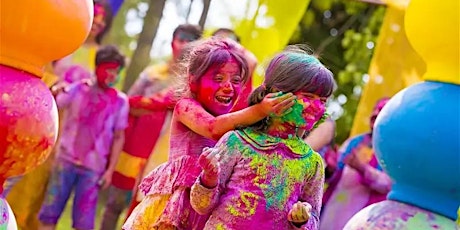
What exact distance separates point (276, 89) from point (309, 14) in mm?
7776

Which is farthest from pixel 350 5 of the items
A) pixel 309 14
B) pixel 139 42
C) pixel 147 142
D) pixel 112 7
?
pixel 147 142

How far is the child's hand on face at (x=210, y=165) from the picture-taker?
89.4 inches

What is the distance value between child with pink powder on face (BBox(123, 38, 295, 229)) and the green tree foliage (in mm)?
6783

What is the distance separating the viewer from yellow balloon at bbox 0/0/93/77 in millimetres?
2650

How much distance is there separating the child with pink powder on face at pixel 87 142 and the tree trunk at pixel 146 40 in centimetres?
285

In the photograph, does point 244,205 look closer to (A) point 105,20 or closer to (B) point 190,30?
(B) point 190,30

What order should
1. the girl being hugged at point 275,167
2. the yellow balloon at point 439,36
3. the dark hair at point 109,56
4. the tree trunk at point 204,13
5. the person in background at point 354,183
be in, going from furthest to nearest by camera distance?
the tree trunk at point 204,13 → the dark hair at point 109,56 → the person in background at point 354,183 → the yellow balloon at point 439,36 → the girl being hugged at point 275,167

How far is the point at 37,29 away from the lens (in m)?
2.67

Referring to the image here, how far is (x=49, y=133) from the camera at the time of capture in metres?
2.72

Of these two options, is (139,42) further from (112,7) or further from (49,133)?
(49,133)

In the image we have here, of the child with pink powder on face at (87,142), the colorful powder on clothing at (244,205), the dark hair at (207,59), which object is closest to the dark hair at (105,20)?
the child with pink powder on face at (87,142)

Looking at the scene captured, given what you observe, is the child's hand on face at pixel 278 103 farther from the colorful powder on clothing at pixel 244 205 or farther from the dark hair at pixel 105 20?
the dark hair at pixel 105 20

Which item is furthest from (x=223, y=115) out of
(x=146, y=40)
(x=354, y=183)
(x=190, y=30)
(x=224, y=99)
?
(x=146, y=40)

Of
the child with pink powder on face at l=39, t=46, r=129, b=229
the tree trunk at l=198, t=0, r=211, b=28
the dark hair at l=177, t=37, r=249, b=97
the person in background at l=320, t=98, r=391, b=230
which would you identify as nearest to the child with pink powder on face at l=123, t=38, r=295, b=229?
the dark hair at l=177, t=37, r=249, b=97
